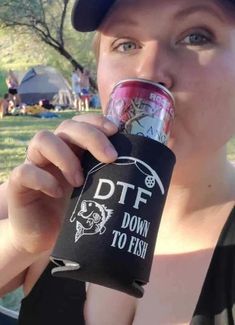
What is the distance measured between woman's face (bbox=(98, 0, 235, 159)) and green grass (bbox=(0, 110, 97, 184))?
365 cm

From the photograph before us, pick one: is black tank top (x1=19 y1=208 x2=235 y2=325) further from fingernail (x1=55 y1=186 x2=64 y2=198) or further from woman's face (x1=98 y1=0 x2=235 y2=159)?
fingernail (x1=55 y1=186 x2=64 y2=198)

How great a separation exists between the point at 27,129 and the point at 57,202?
23.4ft

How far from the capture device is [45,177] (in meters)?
0.69

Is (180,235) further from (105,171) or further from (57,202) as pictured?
(105,171)

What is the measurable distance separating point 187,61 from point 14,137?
20.9 feet

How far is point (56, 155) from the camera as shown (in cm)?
66

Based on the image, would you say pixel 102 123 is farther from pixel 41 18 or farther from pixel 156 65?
pixel 41 18

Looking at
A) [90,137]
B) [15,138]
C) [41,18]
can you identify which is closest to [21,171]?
[90,137]

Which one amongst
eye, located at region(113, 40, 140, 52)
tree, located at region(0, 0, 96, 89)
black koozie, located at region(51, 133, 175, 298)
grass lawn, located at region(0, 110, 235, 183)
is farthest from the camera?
tree, located at region(0, 0, 96, 89)

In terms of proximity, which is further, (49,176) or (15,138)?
(15,138)

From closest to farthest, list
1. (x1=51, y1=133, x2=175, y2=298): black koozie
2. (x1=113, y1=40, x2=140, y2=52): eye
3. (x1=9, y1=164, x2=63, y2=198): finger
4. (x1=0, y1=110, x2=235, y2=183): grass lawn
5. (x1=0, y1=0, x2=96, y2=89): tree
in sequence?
(x1=51, y1=133, x2=175, y2=298): black koozie, (x1=9, y1=164, x2=63, y2=198): finger, (x1=113, y1=40, x2=140, y2=52): eye, (x1=0, y1=110, x2=235, y2=183): grass lawn, (x1=0, y1=0, x2=96, y2=89): tree

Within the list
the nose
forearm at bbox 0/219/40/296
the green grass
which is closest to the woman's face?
the nose

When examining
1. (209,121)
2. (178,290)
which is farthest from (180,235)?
(209,121)

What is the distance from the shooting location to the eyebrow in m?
0.78
